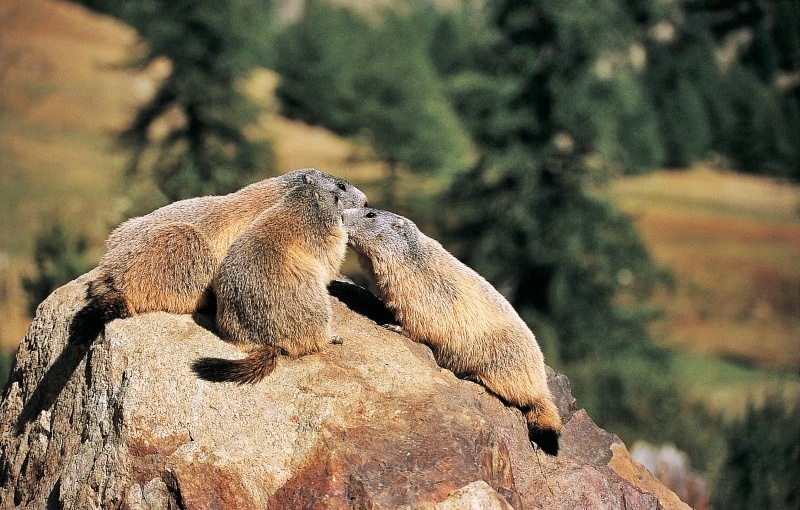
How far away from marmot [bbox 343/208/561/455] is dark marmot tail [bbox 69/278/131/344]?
2262 mm

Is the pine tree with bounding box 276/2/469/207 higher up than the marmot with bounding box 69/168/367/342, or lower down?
lower down

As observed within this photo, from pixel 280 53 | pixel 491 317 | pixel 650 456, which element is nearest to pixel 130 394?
pixel 491 317

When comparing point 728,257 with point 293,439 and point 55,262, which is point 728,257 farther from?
point 293,439

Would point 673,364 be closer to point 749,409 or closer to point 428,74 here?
point 749,409

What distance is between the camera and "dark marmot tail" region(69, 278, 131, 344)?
7.61m

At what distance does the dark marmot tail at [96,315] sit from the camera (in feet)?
25.0

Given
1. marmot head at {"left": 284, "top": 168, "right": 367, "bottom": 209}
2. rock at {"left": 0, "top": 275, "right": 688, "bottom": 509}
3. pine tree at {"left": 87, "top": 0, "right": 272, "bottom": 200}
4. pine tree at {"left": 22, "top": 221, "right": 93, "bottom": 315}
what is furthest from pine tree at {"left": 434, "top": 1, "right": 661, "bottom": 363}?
rock at {"left": 0, "top": 275, "right": 688, "bottom": 509}

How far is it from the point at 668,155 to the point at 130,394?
48.8m

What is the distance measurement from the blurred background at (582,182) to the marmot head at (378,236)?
7.74m

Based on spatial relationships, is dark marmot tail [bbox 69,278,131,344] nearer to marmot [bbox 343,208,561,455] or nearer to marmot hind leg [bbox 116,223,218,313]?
marmot hind leg [bbox 116,223,218,313]

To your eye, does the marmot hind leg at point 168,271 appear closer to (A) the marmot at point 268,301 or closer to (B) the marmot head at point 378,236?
(A) the marmot at point 268,301

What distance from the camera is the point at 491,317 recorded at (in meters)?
8.21

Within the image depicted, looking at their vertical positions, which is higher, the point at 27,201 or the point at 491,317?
the point at 491,317

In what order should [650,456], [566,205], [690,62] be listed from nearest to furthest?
1. [650,456]
2. [566,205]
3. [690,62]
